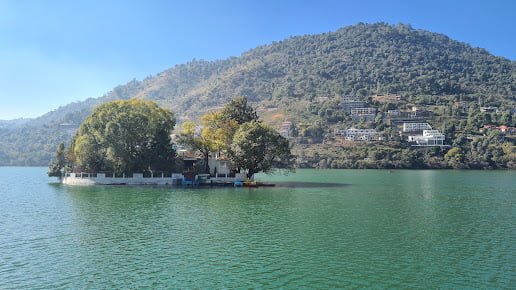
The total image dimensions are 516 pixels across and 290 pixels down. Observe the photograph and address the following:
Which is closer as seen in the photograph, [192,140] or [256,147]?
[256,147]

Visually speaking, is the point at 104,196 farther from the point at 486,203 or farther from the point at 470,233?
the point at 486,203

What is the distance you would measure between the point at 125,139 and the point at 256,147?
25.8 m

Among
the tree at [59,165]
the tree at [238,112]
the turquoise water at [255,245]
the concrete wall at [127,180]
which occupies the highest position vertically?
the tree at [238,112]

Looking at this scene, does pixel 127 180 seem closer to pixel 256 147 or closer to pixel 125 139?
pixel 125 139

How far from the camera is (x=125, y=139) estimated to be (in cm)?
8231

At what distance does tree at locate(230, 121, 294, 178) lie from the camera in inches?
3150

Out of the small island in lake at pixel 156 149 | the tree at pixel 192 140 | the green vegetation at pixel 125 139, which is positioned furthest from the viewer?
the tree at pixel 192 140

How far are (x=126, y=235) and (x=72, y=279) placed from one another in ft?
37.9

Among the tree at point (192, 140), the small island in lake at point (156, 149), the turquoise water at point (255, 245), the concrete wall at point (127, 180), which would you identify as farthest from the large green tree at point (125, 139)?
the turquoise water at point (255, 245)

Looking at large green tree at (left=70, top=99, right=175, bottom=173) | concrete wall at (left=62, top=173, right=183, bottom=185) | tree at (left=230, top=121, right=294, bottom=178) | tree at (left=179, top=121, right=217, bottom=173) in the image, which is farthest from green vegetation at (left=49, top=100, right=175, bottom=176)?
tree at (left=230, top=121, right=294, bottom=178)

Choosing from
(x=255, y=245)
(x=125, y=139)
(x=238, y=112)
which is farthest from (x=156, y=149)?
(x=255, y=245)

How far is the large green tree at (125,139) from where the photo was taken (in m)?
81.5

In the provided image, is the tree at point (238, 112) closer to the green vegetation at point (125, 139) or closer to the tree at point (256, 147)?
the tree at point (256, 147)

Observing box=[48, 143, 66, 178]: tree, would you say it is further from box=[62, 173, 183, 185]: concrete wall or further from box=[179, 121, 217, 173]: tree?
box=[179, 121, 217, 173]: tree
